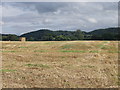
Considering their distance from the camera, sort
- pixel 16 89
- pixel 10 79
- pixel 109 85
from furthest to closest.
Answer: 1. pixel 10 79
2. pixel 109 85
3. pixel 16 89

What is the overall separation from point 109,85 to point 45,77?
2.84 metres

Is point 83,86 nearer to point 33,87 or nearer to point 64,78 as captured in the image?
point 64,78

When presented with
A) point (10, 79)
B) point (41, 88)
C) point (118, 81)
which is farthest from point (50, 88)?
point (118, 81)

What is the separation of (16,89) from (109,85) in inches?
145

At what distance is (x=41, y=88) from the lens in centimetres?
802

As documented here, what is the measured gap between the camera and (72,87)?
8.10 metres

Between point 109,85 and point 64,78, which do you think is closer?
point 109,85

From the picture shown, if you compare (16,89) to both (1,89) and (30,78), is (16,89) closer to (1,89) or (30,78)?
(1,89)

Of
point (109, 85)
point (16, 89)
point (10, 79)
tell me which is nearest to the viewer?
point (16, 89)

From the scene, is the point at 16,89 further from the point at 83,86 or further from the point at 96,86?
the point at 96,86

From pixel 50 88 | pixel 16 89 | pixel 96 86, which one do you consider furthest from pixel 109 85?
pixel 16 89

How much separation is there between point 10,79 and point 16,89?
161 centimetres

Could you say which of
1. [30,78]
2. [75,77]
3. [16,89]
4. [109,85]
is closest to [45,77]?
[30,78]

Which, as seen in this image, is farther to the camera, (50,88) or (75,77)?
(75,77)
